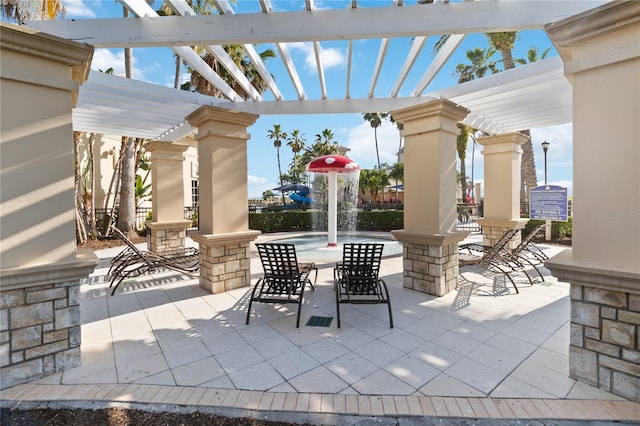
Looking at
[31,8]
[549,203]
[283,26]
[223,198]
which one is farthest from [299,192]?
[283,26]

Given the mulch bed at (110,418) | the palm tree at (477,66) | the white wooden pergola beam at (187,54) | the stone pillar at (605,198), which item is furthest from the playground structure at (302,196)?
the mulch bed at (110,418)

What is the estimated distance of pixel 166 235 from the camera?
9.19 metres

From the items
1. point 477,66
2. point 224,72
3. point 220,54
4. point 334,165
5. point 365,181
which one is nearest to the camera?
point 220,54

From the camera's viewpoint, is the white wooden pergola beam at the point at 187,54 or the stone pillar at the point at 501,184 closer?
the white wooden pergola beam at the point at 187,54

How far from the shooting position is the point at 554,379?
9.55ft

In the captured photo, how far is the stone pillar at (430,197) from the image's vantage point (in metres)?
5.38

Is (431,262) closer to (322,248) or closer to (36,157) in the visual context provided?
(36,157)

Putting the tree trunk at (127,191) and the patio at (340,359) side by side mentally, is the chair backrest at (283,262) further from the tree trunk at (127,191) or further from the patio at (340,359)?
the tree trunk at (127,191)

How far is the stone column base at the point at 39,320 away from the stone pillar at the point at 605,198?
16.4ft

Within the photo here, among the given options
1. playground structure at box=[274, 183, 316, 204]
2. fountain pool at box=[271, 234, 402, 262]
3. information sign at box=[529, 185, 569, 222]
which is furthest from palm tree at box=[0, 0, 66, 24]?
information sign at box=[529, 185, 569, 222]

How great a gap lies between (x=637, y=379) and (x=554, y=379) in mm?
595

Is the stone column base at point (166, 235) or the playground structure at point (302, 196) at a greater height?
the playground structure at point (302, 196)

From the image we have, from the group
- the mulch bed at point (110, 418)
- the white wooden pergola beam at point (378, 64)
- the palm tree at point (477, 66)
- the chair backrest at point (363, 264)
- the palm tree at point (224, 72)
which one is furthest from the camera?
the palm tree at point (477, 66)

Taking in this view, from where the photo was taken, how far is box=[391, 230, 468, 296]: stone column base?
5.37 metres
